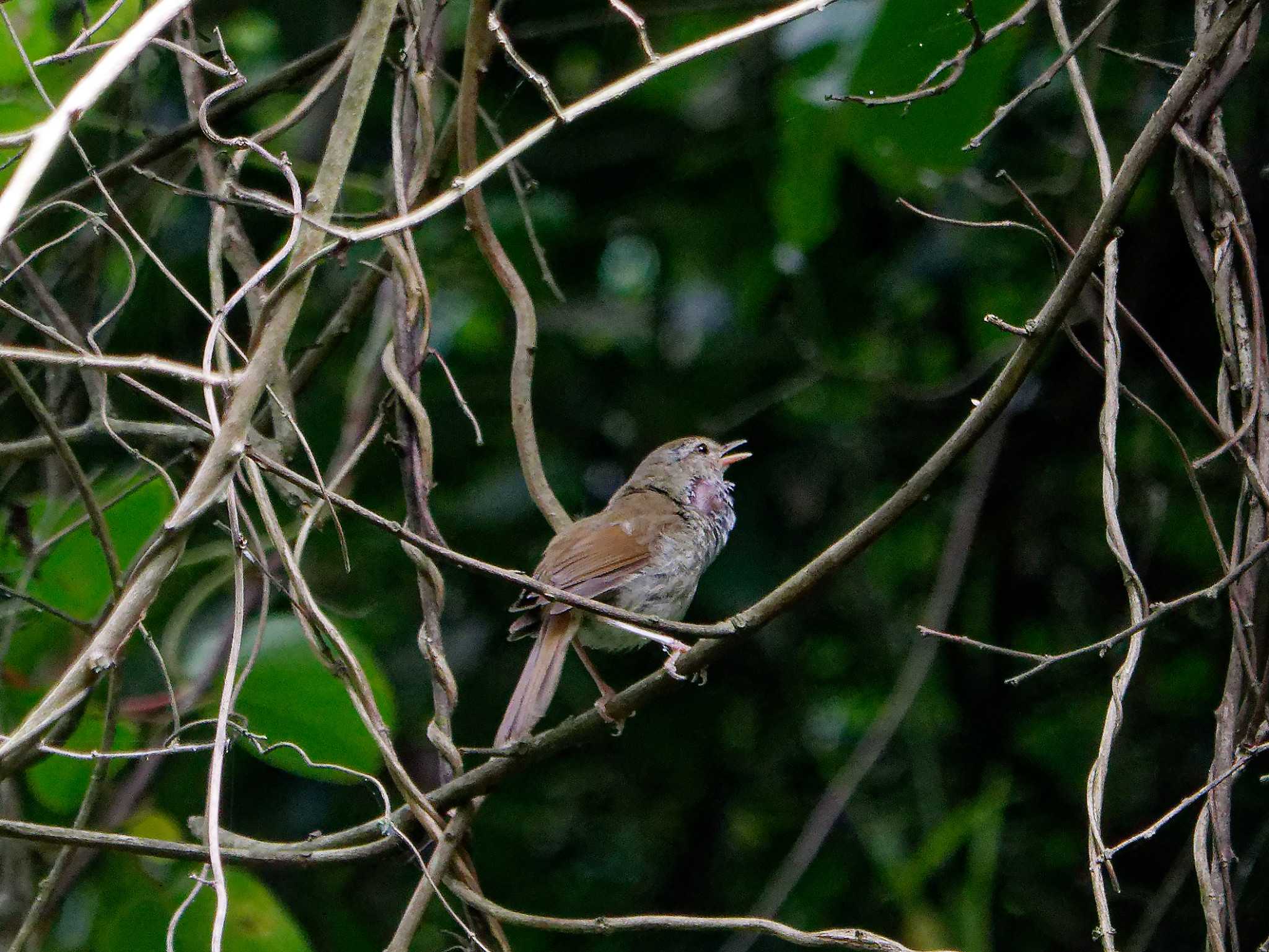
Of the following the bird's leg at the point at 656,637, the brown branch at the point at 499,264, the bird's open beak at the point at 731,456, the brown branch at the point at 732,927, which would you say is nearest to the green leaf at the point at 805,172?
the bird's open beak at the point at 731,456

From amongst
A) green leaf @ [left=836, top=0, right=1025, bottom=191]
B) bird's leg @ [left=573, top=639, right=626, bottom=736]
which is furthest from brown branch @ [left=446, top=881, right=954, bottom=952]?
green leaf @ [left=836, top=0, right=1025, bottom=191]

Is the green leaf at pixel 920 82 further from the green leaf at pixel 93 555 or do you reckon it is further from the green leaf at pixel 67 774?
the green leaf at pixel 67 774

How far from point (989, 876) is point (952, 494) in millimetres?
1465

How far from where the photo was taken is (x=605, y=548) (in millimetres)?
4375

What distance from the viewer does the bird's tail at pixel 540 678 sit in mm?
3684

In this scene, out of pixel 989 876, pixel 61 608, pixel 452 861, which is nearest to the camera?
pixel 452 861

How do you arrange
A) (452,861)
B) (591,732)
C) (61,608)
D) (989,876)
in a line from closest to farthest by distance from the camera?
(591,732)
(452,861)
(61,608)
(989,876)

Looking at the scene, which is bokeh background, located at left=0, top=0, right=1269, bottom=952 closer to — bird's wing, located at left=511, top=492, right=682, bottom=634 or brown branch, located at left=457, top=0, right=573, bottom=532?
bird's wing, located at left=511, top=492, right=682, bottom=634

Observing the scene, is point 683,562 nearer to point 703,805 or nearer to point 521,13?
point 703,805

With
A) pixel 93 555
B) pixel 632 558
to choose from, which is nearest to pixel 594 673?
pixel 632 558

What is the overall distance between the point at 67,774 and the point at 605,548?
171 centimetres

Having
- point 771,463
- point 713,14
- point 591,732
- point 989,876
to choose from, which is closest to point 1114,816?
point 989,876

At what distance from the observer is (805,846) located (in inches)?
180

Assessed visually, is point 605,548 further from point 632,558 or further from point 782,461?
point 782,461
